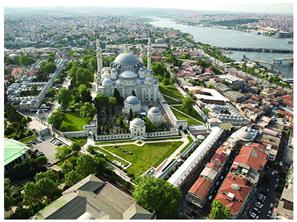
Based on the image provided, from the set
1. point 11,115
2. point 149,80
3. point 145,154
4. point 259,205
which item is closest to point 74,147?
point 145,154

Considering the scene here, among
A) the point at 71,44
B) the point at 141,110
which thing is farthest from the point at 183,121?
the point at 71,44

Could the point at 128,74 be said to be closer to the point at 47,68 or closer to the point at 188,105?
the point at 188,105

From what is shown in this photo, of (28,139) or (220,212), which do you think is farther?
(28,139)

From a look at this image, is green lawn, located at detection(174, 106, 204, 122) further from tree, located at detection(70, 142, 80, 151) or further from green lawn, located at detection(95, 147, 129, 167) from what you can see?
tree, located at detection(70, 142, 80, 151)

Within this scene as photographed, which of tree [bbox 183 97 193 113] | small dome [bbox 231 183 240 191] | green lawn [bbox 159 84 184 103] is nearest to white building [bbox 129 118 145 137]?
tree [bbox 183 97 193 113]

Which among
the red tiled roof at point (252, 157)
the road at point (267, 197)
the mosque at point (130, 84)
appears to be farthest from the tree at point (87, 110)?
the road at point (267, 197)

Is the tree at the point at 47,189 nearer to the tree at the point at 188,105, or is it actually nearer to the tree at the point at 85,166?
the tree at the point at 85,166
